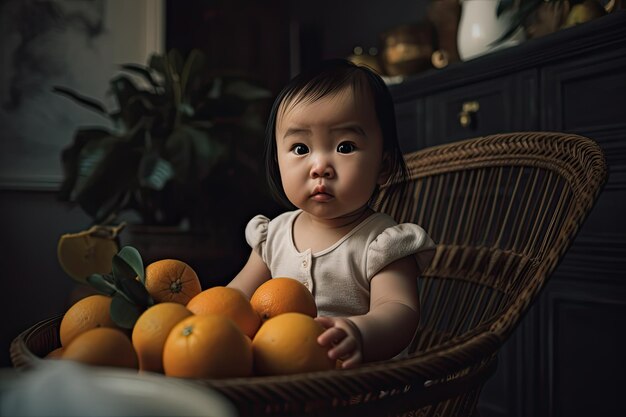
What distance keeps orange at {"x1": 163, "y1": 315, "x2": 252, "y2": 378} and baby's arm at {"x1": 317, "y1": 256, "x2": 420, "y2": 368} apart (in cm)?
8

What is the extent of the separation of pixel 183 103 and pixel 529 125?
1.35 metres

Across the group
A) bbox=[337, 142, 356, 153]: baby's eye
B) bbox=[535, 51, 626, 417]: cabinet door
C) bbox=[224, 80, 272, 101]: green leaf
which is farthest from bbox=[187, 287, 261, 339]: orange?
bbox=[224, 80, 272, 101]: green leaf

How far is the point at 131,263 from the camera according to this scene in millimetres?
698

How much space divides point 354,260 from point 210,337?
1.21ft

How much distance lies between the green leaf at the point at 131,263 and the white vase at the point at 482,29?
3.72 feet

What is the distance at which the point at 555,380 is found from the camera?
1263mm

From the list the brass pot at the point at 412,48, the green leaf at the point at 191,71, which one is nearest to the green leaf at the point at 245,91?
the green leaf at the point at 191,71

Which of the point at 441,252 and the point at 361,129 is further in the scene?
the point at 441,252

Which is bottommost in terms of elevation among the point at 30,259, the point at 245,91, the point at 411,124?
the point at 30,259

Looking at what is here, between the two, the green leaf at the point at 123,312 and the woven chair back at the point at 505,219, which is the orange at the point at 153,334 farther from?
the woven chair back at the point at 505,219

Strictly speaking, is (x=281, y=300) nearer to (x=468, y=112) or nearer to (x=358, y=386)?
(x=358, y=386)

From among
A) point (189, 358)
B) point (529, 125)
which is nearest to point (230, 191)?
point (529, 125)

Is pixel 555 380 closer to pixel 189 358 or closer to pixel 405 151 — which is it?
pixel 405 151

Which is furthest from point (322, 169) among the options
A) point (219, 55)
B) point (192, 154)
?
point (219, 55)
